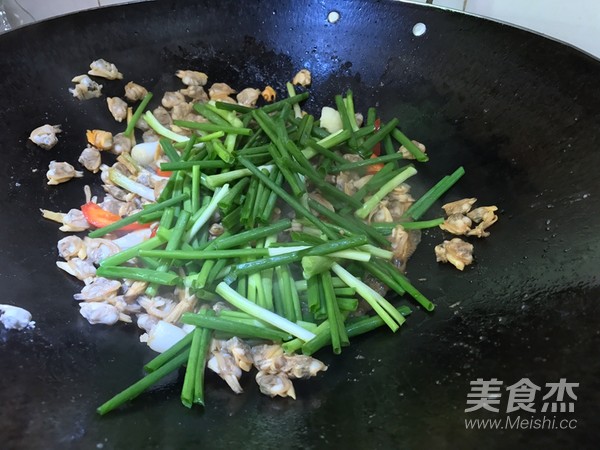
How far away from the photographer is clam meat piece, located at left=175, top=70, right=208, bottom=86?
2.02 meters

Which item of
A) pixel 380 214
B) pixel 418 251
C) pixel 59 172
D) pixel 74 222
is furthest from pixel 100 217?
pixel 418 251

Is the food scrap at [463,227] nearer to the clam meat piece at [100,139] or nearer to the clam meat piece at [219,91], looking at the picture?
the clam meat piece at [219,91]

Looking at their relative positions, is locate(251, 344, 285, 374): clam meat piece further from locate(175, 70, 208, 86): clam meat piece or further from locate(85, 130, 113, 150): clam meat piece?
locate(175, 70, 208, 86): clam meat piece

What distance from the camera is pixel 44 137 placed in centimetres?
176

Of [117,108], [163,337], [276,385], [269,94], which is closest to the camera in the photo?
[276,385]

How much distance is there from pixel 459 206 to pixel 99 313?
1110 millimetres

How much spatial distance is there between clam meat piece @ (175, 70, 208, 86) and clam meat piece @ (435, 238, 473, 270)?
1.09 m

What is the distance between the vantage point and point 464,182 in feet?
5.79

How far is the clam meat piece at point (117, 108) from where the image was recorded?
1.92 metres

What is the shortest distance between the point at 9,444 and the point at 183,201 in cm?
79

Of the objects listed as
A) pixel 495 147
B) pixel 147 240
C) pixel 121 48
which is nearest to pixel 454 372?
pixel 495 147

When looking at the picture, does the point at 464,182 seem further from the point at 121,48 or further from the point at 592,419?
the point at 121,48

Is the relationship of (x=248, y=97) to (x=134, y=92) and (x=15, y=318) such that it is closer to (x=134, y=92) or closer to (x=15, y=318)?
(x=134, y=92)

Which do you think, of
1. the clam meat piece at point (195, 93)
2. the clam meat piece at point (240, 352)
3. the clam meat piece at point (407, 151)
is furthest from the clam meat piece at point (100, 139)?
the clam meat piece at point (407, 151)
